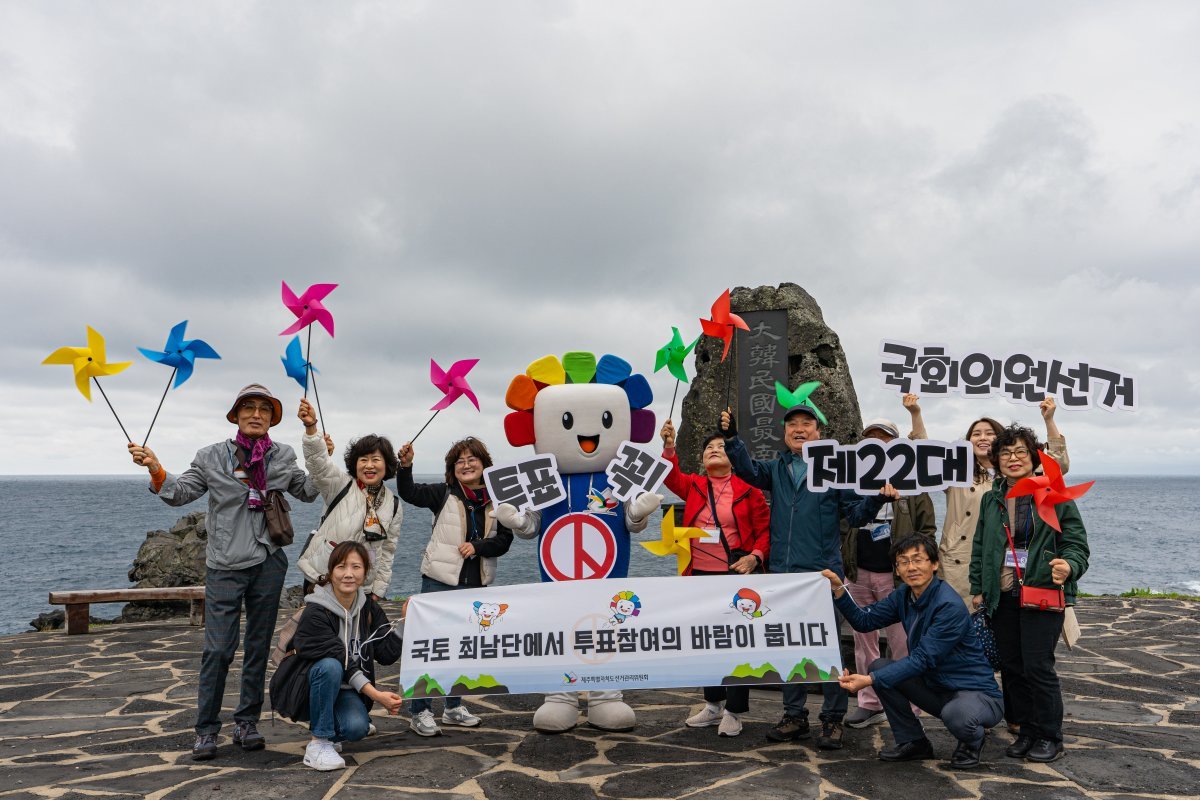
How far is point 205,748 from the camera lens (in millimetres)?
4477

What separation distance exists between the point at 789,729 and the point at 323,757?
8.99 feet

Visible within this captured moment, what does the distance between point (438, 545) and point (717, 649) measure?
6.44 ft

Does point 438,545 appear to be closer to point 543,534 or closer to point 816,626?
point 543,534

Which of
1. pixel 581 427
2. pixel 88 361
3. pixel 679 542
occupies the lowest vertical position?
pixel 679 542

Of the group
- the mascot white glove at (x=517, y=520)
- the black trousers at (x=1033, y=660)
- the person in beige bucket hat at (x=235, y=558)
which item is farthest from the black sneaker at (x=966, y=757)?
the person in beige bucket hat at (x=235, y=558)

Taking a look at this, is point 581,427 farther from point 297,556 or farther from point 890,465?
point 297,556

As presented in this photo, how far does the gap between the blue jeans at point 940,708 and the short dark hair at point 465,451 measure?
2826 millimetres

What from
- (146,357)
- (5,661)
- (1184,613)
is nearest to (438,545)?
(146,357)

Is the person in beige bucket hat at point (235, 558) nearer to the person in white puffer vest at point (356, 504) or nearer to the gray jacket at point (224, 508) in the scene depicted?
the gray jacket at point (224, 508)

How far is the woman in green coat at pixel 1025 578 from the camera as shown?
4348 millimetres

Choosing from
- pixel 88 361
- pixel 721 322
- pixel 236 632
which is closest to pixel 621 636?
pixel 721 322

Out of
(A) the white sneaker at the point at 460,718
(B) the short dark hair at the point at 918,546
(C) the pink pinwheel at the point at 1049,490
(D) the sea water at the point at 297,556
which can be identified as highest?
(C) the pink pinwheel at the point at 1049,490

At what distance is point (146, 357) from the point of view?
4.73 metres

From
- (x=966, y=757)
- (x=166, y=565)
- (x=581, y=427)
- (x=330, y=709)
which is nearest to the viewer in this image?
(x=966, y=757)
